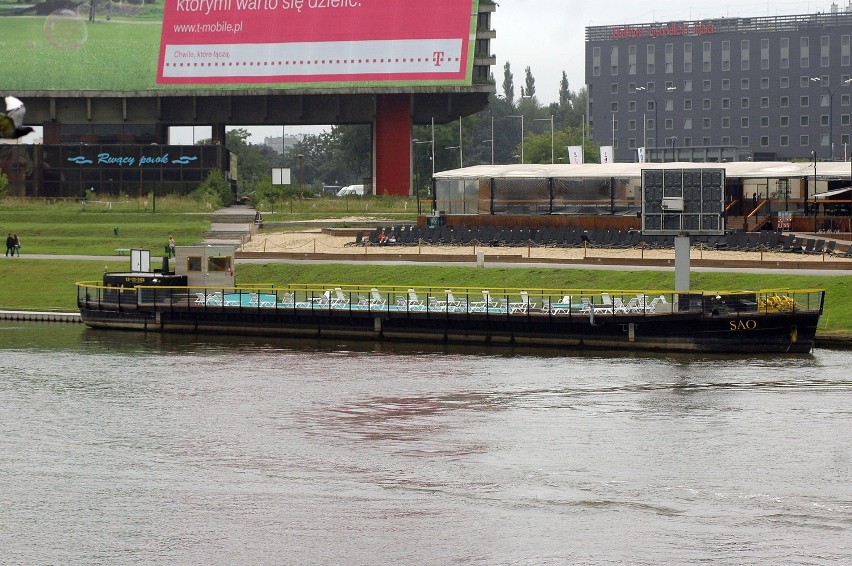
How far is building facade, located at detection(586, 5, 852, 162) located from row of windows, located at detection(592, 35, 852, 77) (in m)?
0.13

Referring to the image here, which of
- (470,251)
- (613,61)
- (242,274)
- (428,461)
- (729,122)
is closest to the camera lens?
(428,461)

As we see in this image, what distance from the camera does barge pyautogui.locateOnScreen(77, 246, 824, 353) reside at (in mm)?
55562

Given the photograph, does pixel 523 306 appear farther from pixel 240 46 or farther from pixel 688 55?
pixel 688 55

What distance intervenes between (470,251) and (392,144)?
45.9 metres

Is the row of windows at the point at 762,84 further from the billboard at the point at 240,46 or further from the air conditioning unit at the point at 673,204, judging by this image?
the air conditioning unit at the point at 673,204

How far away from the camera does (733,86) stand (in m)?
182

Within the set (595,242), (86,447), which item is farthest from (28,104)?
(86,447)

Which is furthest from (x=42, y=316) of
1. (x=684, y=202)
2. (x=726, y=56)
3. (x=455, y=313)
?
(x=726, y=56)

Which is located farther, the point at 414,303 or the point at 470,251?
the point at 470,251

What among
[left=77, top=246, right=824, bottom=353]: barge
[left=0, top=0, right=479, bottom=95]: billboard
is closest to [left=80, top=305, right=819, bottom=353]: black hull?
[left=77, top=246, right=824, bottom=353]: barge

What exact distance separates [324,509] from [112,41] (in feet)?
333

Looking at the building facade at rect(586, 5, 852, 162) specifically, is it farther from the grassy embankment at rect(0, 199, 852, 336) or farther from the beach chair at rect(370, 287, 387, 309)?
the beach chair at rect(370, 287, 387, 309)

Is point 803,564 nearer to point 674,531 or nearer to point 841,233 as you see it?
point 674,531

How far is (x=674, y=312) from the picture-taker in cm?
5659
